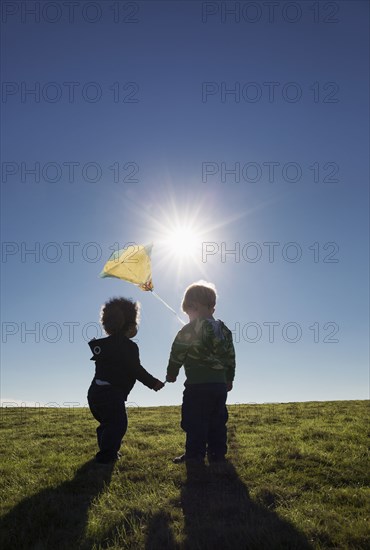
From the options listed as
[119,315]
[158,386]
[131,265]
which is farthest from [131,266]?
[158,386]

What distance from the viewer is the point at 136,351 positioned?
23.2 ft

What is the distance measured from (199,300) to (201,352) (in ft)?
2.69

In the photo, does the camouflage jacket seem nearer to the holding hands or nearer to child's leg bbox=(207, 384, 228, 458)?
the holding hands

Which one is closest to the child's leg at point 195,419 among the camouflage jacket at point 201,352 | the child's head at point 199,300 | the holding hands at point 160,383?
the camouflage jacket at point 201,352

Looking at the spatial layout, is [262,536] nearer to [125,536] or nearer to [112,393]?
[125,536]

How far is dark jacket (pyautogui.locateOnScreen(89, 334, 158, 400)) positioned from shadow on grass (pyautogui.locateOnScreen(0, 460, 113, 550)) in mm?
1590

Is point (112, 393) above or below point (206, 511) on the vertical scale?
above

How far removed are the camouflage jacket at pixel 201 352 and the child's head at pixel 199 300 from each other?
0.72ft

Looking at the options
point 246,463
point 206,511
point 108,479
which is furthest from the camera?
point 246,463

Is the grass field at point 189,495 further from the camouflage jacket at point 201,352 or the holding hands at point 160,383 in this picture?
the camouflage jacket at point 201,352

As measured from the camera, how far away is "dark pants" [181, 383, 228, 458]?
21.4 ft

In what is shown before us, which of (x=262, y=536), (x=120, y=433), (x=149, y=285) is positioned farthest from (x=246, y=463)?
(x=149, y=285)

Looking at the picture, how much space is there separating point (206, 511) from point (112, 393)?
286 cm

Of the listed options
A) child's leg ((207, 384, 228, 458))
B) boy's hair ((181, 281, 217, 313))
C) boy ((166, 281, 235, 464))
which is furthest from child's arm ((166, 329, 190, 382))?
child's leg ((207, 384, 228, 458))
